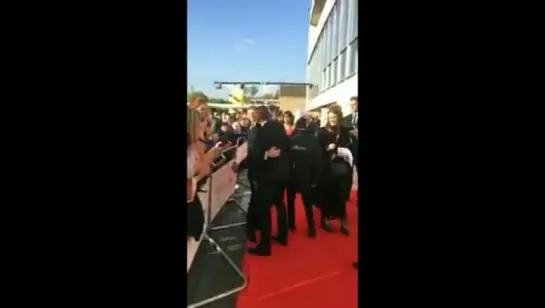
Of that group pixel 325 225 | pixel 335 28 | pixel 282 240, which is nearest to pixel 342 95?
pixel 335 28

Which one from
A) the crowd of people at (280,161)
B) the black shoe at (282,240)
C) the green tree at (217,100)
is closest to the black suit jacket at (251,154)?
the crowd of people at (280,161)

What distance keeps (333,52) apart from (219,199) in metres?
0.52

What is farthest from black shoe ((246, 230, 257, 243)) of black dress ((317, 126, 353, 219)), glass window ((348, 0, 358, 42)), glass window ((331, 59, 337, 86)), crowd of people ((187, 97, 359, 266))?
glass window ((348, 0, 358, 42))

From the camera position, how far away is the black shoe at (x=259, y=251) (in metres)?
1.45

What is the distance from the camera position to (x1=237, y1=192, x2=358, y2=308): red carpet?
1357 millimetres

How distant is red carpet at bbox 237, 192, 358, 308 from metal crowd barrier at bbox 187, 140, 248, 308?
4 centimetres

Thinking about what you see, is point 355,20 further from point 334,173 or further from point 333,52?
point 334,173

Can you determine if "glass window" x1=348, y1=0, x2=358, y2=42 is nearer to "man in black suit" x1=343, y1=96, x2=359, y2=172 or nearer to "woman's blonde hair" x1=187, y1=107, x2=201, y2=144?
"man in black suit" x1=343, y1=96, x2=359, y2=172

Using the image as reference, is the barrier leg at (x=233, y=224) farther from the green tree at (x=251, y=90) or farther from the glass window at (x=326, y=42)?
the glass window at (x=326, y=42)

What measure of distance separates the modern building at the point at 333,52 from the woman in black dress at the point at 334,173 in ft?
0.17
